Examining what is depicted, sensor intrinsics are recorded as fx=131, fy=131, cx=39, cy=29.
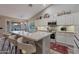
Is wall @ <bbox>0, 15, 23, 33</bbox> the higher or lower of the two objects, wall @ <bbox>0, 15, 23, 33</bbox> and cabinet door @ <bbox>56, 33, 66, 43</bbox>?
the higher

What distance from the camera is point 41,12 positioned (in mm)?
3332

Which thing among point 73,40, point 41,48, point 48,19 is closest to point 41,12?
point 48,19

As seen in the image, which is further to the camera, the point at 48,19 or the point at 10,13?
the point at 48,19

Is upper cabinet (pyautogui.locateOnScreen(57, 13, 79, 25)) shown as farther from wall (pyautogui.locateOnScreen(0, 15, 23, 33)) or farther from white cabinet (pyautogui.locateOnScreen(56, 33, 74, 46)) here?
wall (pyautogui.locateOnScreen(0, 15, 23, 33))

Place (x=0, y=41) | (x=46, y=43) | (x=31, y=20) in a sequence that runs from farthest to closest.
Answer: (x=0, y=41)
(x=31, y=20)
(x=46, y=43)

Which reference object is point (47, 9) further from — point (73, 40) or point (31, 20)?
point (73, 40)

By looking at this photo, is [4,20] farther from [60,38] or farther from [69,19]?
[69,19]

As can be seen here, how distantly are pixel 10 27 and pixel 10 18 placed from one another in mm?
226

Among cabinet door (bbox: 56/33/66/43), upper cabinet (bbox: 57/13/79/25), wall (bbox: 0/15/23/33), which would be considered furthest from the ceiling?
upper cabinet (bbox: 57/13/79/25)

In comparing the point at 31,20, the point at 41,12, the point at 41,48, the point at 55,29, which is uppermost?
the point at 41,12

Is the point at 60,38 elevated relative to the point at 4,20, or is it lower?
lower

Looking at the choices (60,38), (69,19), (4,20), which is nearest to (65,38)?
(60,38)

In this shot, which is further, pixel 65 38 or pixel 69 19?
pixel 69 19

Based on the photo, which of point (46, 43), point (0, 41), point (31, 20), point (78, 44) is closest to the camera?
point (46, 43)
